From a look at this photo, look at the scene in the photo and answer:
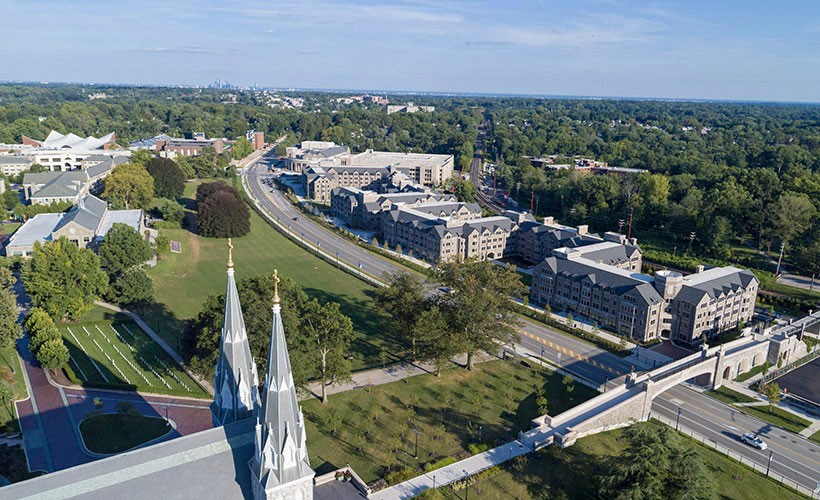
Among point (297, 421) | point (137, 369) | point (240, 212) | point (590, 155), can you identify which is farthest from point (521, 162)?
point (297, 421)

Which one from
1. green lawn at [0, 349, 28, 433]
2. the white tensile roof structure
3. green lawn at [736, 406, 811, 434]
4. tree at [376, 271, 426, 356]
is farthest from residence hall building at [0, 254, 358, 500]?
the white tensile roof structure

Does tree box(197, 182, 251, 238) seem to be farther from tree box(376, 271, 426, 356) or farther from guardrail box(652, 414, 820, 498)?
guardrail box(652, 414, 820, 498)

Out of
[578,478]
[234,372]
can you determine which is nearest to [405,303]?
[578,478]

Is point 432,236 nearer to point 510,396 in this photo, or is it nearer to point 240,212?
point 240,212

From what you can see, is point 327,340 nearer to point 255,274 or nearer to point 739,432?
point 739,432

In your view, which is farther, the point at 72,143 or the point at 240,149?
the point at 240,149

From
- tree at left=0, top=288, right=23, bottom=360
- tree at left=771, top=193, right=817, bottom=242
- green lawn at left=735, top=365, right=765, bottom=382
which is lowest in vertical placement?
green lawn at left=735, top=365, right=765, bottom=382

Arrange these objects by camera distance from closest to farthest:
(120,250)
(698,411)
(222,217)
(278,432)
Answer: (278,432), (698,411), (120,250), (222,217)
